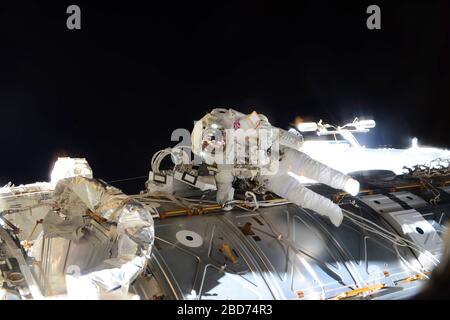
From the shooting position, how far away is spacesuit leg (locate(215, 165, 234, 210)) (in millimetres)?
3221

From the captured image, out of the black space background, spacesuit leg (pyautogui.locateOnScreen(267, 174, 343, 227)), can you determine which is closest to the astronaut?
spacesuit leg (pyautogui.locateOnScreen(267, 174, 343, 227))

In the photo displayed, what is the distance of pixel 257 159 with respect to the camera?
125 inches

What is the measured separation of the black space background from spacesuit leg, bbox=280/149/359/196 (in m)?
4.35

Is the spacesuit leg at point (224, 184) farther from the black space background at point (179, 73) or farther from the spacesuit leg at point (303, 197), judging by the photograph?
the black space background at point (179, 73)

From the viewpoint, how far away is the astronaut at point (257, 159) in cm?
314

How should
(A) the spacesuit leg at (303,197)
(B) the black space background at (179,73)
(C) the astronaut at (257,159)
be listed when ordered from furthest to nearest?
(B) the black space background at (179,73)
(A) the spacesuit leg at (303,197)
(C) the astronaut at (257,159)

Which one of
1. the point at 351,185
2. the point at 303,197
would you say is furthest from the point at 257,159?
the point at 351,185

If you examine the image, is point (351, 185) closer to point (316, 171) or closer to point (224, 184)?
point (316, 171)

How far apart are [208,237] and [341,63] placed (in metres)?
9.04

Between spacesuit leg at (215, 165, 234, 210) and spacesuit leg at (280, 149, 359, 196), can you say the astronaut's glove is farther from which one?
spacesuit leg at (215, 165, 234, 210)

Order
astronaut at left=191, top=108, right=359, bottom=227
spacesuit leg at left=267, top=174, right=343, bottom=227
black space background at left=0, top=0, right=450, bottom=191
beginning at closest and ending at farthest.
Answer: astronaut at left=191, top=108, right=359, bottom=227
spacesuit leg at left=267, top=174, right=343, bottom=227
black space background at left=0, top=0, right=450, bottom=191

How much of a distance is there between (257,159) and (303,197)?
474mm

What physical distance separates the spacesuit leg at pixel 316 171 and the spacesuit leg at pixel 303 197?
96 mm

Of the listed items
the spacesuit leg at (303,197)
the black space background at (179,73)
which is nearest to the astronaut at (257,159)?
the spacesuit leg at (303,197)
